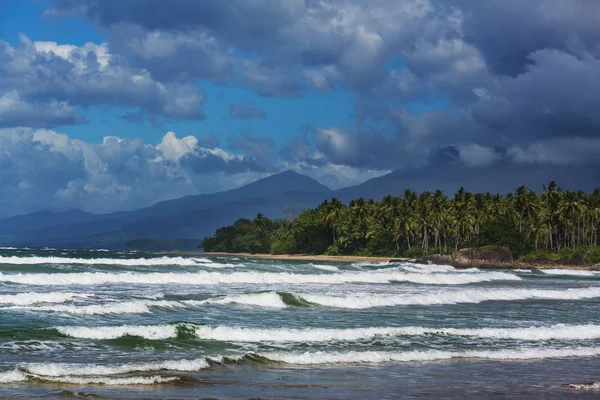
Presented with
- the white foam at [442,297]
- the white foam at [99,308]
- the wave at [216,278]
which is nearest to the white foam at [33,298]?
the white foam at [99,308]

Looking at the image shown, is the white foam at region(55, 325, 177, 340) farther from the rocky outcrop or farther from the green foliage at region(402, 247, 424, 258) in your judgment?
the green foliage at region(402, 247, 424, 258)

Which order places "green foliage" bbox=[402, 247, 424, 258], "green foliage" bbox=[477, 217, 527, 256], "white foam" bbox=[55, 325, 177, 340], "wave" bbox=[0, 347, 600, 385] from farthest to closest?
1. "green foliage" bbox=[402, 247, 424, 258]
2. "green foliage" bbox=[477, 217, 527, 256]
3. "white foam" bbox=[55, 325, 177, 340]
4. "wave" bbox=[0, 347, 600, 385]

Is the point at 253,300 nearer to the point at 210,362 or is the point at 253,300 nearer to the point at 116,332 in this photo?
the point at 116,332

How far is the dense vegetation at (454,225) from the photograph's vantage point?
335 feet

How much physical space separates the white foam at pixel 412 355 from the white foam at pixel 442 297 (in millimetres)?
11496

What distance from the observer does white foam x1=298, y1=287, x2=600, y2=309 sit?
30812 mm

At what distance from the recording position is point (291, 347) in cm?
1870

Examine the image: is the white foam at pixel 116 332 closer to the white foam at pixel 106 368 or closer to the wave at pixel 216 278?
the white foam at pixel 106 368

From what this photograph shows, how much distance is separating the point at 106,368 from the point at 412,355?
7.71m

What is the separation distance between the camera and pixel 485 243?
10075cm

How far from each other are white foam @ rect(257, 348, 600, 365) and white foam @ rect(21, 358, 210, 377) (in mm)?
2183

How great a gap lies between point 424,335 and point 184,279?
83.7 feet

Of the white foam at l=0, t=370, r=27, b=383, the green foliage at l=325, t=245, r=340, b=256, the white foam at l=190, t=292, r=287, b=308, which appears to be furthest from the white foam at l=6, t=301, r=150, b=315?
the green foliage at l=325, t=245, r=340, b=256

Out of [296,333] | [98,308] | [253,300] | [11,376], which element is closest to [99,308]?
[98,308]
